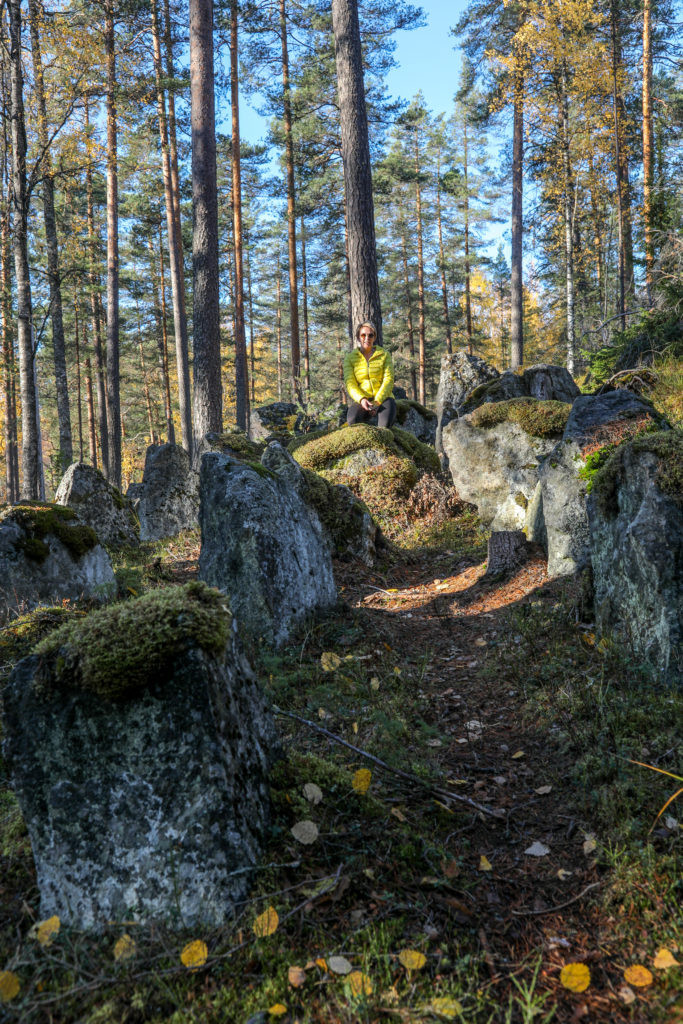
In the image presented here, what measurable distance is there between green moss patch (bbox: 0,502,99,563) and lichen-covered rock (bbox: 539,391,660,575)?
4.77 m

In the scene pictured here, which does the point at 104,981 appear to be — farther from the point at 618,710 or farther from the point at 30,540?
the point at 30,540

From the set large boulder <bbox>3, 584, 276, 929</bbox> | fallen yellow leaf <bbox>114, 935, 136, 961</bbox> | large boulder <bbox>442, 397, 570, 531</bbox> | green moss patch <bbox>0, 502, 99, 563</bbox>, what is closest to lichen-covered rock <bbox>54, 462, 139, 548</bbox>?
green moss patch <bbox>0, 502, 99, 563</bbox>

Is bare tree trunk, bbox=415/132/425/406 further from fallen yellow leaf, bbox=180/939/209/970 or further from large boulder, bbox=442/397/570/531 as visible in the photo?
fallen yellow leaf, bbox=180/939/209/970

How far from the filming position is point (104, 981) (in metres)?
1.67

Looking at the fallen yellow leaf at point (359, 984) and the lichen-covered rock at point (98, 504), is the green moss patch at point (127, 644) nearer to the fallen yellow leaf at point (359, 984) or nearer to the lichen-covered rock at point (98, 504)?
the fallen yellow leaf at point (359, 984)

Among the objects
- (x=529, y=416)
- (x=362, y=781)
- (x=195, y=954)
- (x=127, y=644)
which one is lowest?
(x=195, y=954)

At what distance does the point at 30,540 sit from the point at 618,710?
541 cm

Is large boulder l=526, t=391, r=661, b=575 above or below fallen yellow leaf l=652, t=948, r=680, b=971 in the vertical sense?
above

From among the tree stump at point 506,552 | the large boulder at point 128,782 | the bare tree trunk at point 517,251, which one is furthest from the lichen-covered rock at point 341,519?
the bare tree trunk at point 517,251

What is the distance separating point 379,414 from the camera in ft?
31.1

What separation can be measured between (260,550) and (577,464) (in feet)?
9.62

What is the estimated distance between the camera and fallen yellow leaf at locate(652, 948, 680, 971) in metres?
1.80

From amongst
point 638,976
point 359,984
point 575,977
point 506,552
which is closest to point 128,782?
point 359,984

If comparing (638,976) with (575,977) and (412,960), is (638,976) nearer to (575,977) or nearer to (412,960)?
(575,977)
